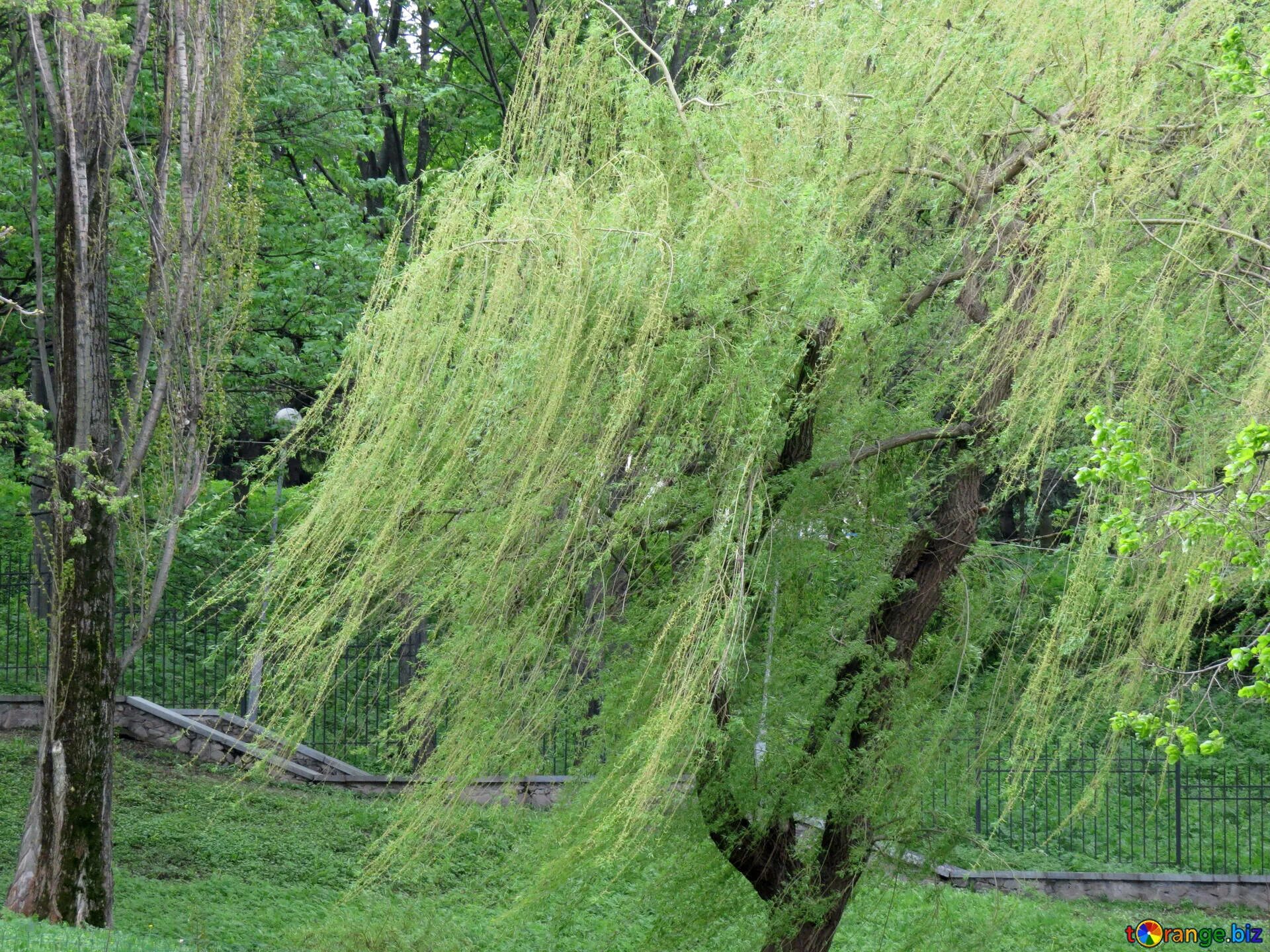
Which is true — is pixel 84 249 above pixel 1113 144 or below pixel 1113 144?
below

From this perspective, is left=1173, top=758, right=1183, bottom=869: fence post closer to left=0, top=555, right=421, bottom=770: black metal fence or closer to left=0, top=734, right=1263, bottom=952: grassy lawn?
left=0, top=734, right=1263, bottom=952: grassy lawn

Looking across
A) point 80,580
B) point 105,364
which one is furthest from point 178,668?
point 105,364

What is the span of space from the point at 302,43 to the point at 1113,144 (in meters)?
10.9

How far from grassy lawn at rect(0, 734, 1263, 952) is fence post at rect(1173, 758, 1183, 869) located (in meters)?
0.87

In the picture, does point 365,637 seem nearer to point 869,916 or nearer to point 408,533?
point 869,916

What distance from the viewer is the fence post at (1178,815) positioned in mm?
13001

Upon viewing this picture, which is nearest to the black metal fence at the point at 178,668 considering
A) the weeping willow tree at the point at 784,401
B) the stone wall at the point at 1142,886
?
the stone wall at the point at 1142,886

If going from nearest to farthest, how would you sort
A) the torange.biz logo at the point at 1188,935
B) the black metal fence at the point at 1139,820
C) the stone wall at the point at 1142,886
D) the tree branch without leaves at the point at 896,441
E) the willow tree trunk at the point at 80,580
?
the tree branch without leaves at the point at 896,441, the willow tree trunk at the point at 80,580, the torange.biz logo at the point at 1188,935, the stone wall at the point at 1142,886, the black metal fence at the point at 1139,820

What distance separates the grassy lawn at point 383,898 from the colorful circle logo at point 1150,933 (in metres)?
0.17

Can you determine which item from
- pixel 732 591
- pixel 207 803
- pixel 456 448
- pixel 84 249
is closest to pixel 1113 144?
pixel 732 591

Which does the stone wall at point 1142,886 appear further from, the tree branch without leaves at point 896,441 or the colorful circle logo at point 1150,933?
the tree branch without leaves at point 896,441

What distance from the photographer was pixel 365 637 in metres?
13.4

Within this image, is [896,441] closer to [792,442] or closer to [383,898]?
[792,442]

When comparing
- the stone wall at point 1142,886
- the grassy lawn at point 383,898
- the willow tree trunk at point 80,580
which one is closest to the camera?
the grassy lawn at point 383,898
